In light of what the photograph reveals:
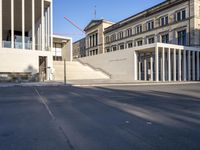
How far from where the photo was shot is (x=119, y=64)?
35.8 meters

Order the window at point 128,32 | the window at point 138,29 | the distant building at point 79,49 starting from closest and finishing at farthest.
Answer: the window at point 138,29 → the window at point 128,32 → the distant building at point 79,49

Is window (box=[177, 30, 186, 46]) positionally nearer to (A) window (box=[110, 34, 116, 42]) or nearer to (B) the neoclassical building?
(B) the neoclassical building

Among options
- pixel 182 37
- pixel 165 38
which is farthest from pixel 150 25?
pixel 182 37

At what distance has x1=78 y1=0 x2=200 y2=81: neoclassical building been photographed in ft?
104

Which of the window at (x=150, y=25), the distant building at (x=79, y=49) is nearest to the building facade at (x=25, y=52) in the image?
the window at (x=150, y=25)

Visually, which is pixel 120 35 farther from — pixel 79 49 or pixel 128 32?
pixel 79 49

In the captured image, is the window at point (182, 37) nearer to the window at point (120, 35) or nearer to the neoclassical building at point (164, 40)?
the neoclassical building at point (164, 40)

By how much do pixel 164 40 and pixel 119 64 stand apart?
14.7m

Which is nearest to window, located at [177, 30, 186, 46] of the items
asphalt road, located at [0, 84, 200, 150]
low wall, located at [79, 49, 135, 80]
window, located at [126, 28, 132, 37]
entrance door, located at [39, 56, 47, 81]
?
low wall, located at [79, 49, 135, 80]

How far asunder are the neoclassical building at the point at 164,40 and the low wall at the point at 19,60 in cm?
1471

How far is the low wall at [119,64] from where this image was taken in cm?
3328

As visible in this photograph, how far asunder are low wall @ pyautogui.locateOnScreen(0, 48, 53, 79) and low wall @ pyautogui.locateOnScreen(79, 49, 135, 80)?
1362cm

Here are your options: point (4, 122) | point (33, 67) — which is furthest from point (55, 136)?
point (33, 67)

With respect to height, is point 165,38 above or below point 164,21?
below
